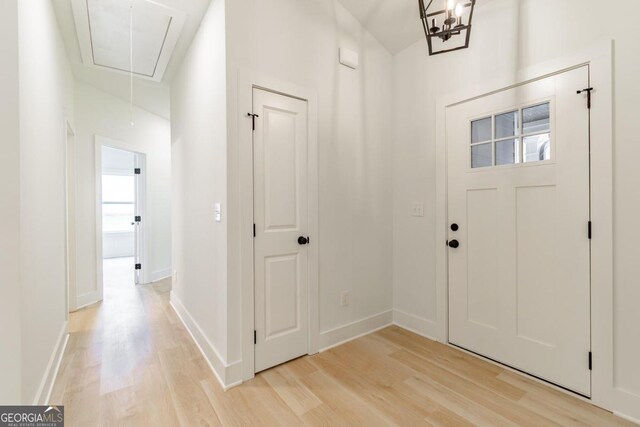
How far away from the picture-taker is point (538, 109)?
6.76 feet

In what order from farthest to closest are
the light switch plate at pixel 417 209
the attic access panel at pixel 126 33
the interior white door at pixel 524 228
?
the light switch plate at pixel 417 209
the attic access panel at pixel 126 33
the interior white door at pixel 524 228

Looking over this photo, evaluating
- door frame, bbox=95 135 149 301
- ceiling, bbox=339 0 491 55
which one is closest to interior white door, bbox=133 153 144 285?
door frame, bbox=95 135 149 301

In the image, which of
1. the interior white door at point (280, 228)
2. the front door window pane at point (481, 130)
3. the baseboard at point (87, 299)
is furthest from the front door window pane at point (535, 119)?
the baseboard at point (87, 299)

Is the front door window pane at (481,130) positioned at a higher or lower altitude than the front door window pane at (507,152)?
higher

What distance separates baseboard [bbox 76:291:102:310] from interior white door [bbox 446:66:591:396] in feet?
14.0

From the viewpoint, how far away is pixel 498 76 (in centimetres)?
223

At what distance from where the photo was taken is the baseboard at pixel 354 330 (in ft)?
8.29

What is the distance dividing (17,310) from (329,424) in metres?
1.69

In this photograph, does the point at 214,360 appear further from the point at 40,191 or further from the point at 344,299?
the point at 40,191

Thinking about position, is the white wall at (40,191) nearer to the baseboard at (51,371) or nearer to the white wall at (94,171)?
the baseboard at (51,371)

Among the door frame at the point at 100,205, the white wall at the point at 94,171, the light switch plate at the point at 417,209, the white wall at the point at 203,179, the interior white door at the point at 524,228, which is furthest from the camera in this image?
the door frame at the point at 100,205

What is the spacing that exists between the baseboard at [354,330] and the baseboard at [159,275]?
3.52m

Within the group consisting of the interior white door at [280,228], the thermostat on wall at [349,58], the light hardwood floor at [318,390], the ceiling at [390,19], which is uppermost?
the ceiling at [390,19]

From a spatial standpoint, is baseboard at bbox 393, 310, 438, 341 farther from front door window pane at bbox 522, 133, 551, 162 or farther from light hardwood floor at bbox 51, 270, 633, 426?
front door window pane at bbox 522, 133, 551, 162
